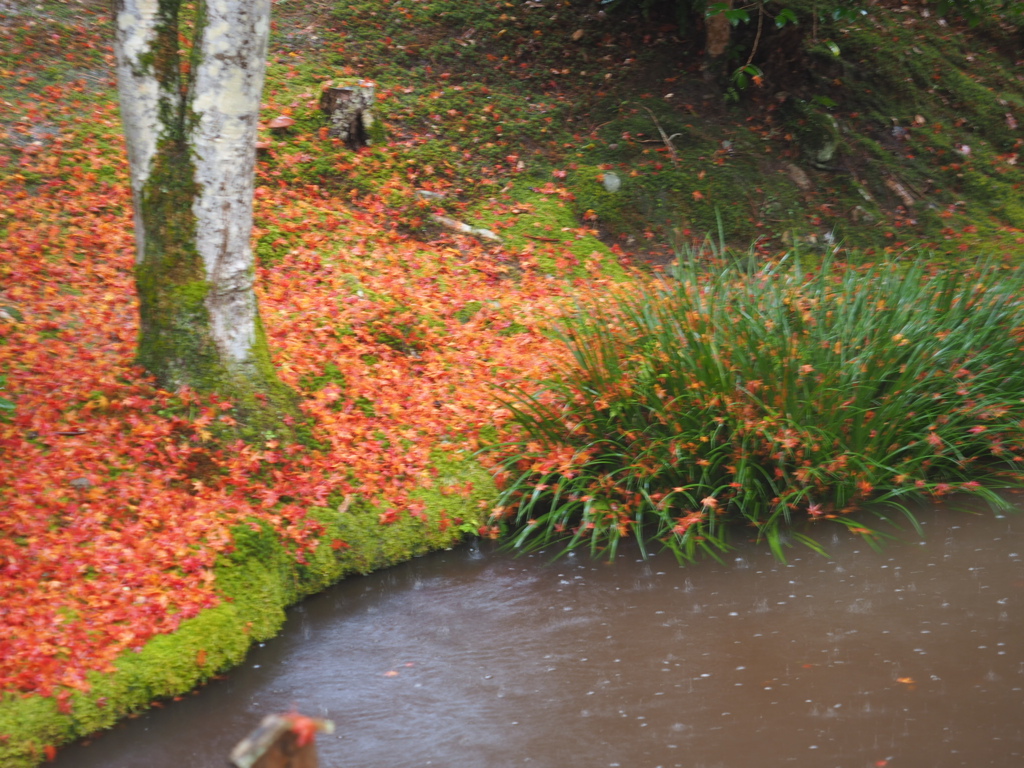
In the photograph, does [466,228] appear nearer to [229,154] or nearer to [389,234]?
[389,234]

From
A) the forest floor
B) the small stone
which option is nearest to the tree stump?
the forest floor

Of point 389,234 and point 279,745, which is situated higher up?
point 389,234

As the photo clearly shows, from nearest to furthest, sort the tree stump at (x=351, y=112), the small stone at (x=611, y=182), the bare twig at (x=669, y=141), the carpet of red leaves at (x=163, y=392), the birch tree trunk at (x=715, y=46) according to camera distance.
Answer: the carpet of red leaves at (x=163, y=392) < the tree stump at (x=351, y=112) < the small stone at (x=611, y=182) < the bare twig at (x=669, y=141) < the birch tree trunk at (x=715, y=46)

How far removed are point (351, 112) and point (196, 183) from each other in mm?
4112

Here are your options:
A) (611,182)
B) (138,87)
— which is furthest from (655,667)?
(611,182)

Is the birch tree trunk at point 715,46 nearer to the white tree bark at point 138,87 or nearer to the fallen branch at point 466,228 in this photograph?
the fallen branch at point 466,228

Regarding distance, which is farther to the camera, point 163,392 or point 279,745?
point 163,392

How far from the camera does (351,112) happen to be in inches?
328

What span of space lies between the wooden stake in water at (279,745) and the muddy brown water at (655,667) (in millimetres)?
1763

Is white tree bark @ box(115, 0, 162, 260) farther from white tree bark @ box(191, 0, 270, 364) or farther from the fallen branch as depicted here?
the fallen branch

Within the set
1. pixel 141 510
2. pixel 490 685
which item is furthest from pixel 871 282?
pixel 141 510

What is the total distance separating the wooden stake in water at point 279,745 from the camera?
1471mm

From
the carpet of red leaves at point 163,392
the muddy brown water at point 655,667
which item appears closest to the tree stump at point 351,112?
the carpet of red leaves at point 163,392

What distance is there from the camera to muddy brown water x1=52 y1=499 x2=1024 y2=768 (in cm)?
312
